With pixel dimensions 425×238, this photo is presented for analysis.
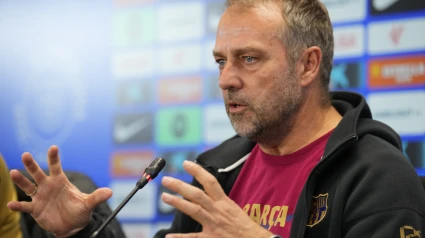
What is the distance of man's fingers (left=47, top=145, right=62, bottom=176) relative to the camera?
76.1 inches

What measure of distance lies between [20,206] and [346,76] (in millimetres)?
1838

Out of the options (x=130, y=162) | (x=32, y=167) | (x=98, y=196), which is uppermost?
(x=32, y=167)

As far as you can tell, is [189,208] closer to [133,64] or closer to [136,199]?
[136,199]

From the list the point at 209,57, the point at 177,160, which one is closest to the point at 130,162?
the point at 177,160

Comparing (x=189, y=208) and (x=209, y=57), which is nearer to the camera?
(x=189, y=208)

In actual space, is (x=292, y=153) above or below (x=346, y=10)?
below

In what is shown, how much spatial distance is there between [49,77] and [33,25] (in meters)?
0.39

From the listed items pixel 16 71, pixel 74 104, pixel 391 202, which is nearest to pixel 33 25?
pixel 16 71

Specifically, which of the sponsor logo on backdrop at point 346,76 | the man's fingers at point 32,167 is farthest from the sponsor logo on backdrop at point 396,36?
the man's fingers at point 32,167

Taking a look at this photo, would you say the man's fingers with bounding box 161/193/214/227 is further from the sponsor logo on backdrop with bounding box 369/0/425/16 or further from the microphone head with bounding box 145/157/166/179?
the sponsor logo on backdrop with bounding box 369/0/425/16

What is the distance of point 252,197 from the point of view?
2225mm

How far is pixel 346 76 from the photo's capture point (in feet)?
10.7

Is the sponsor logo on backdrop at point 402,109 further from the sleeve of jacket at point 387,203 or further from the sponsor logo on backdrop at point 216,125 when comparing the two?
the sleeve of jacket at point 387,203

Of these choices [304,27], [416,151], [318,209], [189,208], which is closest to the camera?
[189,208]
